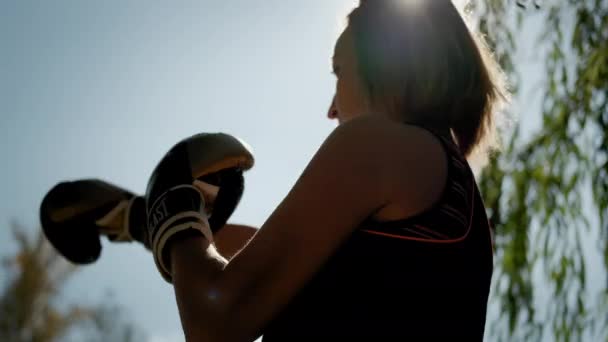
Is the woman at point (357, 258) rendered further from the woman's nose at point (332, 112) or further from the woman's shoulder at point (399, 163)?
the woman's nose at point (332, 112)

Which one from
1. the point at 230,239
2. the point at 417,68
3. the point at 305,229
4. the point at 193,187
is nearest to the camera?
the point at 305,229

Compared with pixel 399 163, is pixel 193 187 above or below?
below

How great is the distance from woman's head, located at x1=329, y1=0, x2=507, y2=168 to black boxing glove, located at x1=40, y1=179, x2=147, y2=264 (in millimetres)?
625

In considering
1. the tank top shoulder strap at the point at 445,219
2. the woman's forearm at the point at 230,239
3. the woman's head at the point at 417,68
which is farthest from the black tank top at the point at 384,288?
the woman's forearm at the point at 230,239

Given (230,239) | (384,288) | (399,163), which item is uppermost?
(399,163)

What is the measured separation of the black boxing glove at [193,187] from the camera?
1.30m

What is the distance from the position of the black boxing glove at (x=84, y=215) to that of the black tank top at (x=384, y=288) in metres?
0.72

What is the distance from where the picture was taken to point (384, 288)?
113 cm

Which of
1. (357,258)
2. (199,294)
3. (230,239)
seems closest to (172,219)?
(199,294)

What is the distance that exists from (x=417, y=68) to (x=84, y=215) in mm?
916

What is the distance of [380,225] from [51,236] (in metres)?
1.05

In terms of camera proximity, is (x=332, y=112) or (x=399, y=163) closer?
(x=399, y=163)

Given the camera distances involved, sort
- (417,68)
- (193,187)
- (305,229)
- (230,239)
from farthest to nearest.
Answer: (230,239)
(193,187)
(417,68)
(305,229)

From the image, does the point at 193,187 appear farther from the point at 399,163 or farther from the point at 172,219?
the point at 399,163
